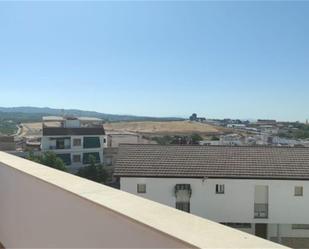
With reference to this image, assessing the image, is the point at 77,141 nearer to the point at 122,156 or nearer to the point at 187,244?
the point at 122,156

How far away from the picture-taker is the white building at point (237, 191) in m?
19.2

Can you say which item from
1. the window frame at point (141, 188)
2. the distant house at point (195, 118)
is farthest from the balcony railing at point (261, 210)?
the distant house at point (195, 118)

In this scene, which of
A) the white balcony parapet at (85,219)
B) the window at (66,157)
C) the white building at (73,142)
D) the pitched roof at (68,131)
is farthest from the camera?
the pitched roof at (68,131)

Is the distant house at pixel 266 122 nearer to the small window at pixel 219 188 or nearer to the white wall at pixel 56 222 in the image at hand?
the small window at pixel 219 188

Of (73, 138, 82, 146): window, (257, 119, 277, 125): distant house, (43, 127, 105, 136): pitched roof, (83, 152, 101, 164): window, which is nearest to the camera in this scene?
(43, 127, 105, 136): pitched roof

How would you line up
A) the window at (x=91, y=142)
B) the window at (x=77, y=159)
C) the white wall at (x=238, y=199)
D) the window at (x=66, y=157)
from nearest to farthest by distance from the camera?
the white wall at (x=238, y=199) → the window at (x=66, y=157) → the window at (x=77, y=159) → the window at (x=91, y=142)

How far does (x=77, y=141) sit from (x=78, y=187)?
52299 millimetres

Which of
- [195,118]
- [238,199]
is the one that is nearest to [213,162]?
[238,199]

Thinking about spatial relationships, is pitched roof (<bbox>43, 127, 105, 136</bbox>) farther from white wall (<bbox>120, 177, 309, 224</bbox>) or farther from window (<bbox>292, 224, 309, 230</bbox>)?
window (<bbox>292, 224, 309, 230</bbox>)

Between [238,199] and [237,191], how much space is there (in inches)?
14.6

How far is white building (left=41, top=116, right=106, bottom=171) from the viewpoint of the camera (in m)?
52.2

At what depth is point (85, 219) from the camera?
2.00 metres

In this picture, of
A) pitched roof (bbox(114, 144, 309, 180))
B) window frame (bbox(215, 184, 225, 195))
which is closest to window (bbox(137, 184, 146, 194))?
pitched roof (bbox(114, 144, 309, 180))

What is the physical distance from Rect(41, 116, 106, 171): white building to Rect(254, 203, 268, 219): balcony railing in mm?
35365
